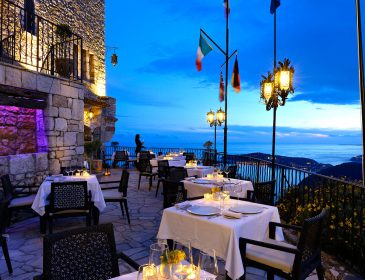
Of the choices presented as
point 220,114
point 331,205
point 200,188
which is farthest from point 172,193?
point 220,114

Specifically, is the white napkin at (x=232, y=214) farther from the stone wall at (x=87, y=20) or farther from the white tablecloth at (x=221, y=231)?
the stone wall at (x=87, y=20)

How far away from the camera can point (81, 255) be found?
1917mm

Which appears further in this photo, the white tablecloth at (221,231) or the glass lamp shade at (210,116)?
the glass lamp shade at (210,116)

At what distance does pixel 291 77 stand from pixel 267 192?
2.73 meters

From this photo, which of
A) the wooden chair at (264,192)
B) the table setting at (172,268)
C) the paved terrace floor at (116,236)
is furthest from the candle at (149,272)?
the wooden chair at (264,192)

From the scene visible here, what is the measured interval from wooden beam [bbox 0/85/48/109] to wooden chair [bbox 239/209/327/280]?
4966 millimetres

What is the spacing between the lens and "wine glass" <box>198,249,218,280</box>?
4.67 ft

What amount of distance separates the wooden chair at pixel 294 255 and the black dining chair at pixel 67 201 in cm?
264

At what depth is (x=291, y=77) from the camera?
578 centimetres

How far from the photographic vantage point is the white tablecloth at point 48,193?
441 centimetres

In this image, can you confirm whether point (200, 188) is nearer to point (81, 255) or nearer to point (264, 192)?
point (264, 192)

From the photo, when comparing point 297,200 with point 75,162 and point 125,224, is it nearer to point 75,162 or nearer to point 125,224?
point 125,224

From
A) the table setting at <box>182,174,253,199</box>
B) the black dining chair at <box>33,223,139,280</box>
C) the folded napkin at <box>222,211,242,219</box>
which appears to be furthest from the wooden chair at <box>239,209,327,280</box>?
the table setting at <box>182,174,253,199</box>

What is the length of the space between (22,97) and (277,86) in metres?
5.28
